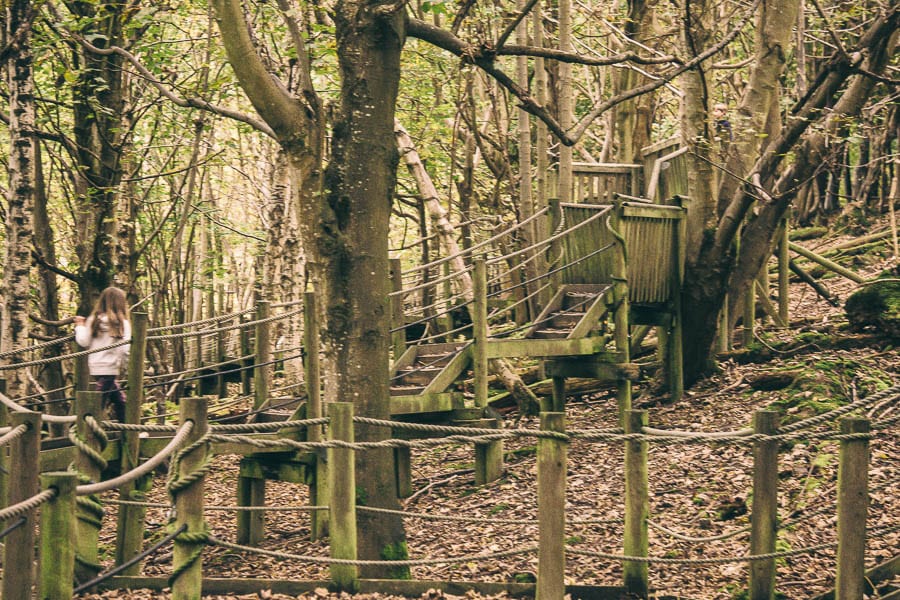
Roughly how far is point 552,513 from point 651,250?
721 cm

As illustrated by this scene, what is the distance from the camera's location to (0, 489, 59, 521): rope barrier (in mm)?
4508

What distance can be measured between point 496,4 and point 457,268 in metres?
4.33

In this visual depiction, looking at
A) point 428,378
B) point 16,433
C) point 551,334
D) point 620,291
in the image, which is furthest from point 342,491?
point 620,291

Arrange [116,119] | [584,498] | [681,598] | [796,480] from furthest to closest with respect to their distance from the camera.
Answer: [116,119]
[584,498]
[796,480]
[681,598]

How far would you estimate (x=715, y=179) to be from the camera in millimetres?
12812

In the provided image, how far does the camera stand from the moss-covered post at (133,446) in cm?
904

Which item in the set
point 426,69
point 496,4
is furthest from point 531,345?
point 426,69

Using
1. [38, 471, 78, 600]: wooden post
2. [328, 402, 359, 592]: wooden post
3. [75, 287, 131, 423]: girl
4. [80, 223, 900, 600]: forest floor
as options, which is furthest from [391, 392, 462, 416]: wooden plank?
[38, 471, 78, 600]: wooden post

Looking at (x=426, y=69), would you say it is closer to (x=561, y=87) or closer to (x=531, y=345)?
(x=561, y=87)

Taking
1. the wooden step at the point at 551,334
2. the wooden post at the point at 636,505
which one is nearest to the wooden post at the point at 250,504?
the wooden step at the point at 551,334

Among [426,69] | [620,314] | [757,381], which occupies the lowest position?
[757,381]

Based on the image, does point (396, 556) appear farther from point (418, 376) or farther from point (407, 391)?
point (418, 376)

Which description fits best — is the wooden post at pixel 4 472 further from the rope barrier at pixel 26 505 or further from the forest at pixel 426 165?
the rope barrier at pixel 26 505

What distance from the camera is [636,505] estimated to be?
255 inches
